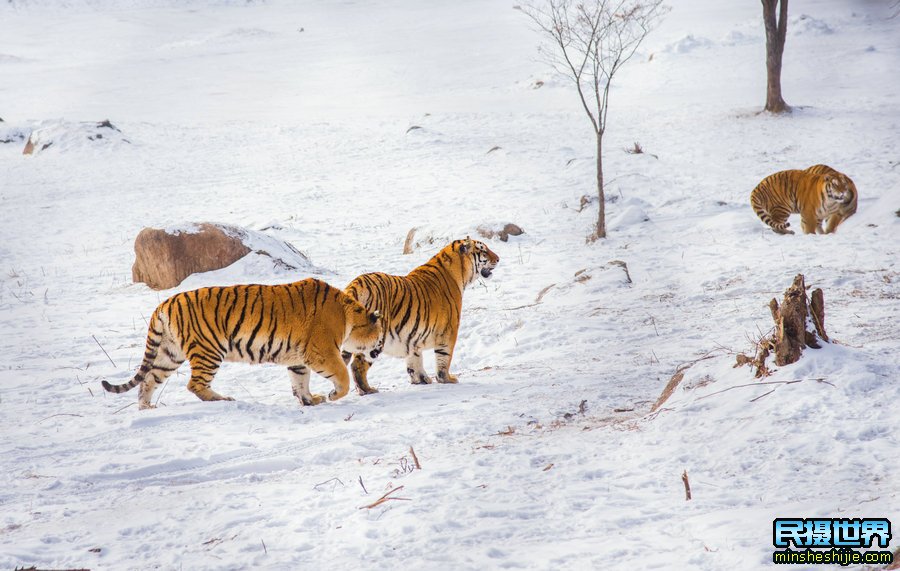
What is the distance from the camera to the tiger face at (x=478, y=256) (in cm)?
750

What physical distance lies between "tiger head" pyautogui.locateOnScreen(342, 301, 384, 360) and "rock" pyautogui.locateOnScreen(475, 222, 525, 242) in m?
6.68

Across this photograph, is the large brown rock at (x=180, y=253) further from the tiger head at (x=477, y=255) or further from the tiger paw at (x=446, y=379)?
the tiger paw at (x=446, y=379)

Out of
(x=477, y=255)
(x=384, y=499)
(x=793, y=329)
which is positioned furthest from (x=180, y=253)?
(x=793, y=329)

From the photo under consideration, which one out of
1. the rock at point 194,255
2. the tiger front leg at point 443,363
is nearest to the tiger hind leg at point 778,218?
the rock at point 194,255

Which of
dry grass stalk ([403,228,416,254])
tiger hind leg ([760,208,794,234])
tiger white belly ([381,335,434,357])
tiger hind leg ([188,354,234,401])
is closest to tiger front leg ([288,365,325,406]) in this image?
tiger hind leg ([188,354,234,401])

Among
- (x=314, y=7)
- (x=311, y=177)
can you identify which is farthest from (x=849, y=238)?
(x=314, y=7)

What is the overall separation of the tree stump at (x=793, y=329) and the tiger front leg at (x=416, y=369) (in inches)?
116

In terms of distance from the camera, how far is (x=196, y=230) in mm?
11539

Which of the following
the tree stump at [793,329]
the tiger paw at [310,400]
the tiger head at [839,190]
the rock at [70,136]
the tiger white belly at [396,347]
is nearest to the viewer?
the tree stump at [793,329]

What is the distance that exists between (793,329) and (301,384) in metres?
3.51

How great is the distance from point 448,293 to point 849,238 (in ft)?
20.6

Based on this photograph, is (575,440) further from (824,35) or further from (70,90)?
(70,90)

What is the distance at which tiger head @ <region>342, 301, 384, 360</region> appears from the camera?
20.5ft

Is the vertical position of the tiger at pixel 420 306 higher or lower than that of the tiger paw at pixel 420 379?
higher
